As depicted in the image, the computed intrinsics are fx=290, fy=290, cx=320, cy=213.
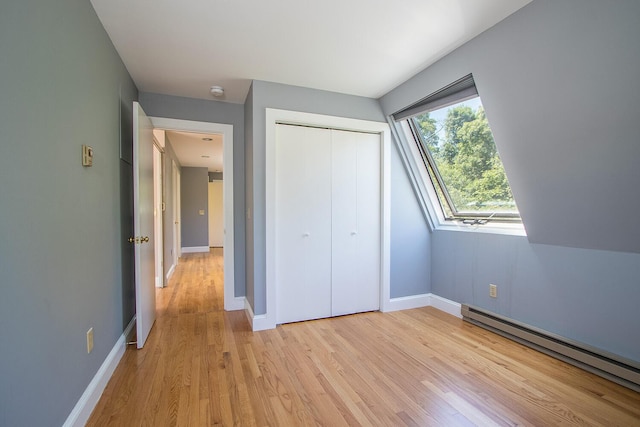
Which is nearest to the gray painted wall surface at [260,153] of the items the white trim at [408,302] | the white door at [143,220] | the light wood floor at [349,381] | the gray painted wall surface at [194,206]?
the light wood floor at [349,381]

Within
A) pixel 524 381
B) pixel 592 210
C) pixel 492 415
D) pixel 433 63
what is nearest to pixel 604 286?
pixel 592 210

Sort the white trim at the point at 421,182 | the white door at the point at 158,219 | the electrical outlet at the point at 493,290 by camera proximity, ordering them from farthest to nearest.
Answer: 1. the white door at the point at 158,219
2. the white trim at the point at 421,182
3. the electrical outlet at the point at 493,290

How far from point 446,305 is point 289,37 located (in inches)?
119

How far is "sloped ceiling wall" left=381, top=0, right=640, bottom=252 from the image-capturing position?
4.81 feet

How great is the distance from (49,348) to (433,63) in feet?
9.90

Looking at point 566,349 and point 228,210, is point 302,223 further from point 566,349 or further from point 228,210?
point 566,349

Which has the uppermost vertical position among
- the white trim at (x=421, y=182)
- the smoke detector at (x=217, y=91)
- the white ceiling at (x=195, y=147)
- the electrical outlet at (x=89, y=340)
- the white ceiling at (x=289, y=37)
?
the white ceiling at (x=289, y=37)

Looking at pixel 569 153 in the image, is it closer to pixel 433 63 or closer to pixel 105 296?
pixel 433 63

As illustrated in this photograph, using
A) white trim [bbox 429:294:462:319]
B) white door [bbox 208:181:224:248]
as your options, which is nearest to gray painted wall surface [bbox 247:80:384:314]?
white trim [bbox 429:294:462:319]

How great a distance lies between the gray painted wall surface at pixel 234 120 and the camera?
3.08 metres

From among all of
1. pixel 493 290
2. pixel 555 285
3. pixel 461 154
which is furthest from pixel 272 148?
pixel 555 285

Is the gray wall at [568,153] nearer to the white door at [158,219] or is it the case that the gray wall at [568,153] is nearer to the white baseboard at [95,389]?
the white baseboard at [95,389]

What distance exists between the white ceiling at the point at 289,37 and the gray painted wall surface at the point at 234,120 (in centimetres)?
28

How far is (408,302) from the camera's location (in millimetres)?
3354
